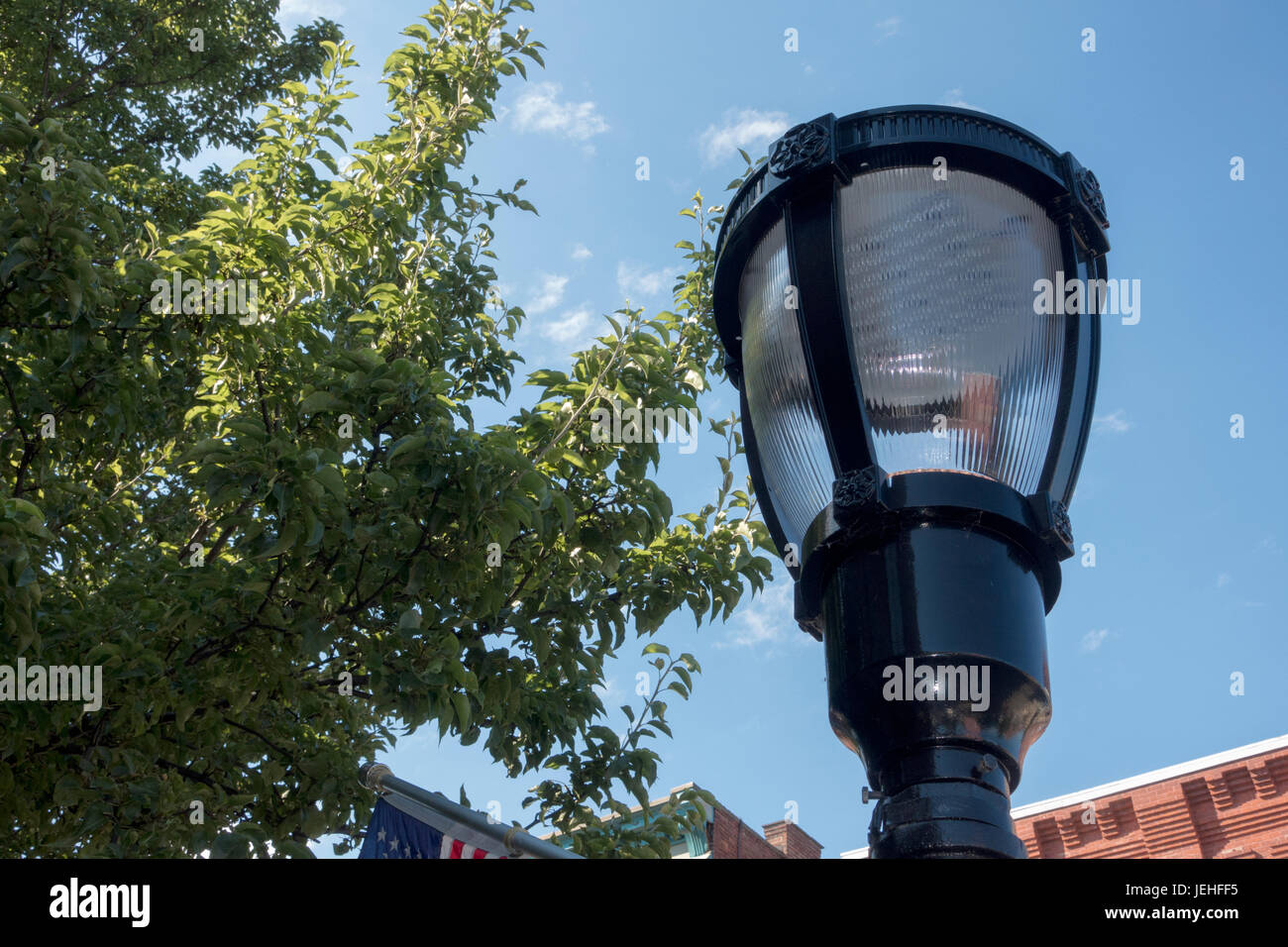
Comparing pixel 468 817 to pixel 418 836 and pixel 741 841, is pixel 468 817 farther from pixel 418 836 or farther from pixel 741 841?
pixel 741 841

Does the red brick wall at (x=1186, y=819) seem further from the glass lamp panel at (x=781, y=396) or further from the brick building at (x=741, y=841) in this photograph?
the glass lamp panel at (x=781, y=396)

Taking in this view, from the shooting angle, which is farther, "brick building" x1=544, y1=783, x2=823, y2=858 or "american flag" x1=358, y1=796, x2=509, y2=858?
"brick building" x1=544, y1=783, x2=823, y2=858

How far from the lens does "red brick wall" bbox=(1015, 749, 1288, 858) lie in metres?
15.5

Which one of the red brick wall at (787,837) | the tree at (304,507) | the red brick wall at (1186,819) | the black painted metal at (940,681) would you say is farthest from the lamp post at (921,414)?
the red brick wall at (787,837)

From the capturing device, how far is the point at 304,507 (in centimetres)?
425

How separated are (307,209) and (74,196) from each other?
1.42 metres

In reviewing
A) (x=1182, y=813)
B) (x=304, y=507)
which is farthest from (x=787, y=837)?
(x=304, y=507)

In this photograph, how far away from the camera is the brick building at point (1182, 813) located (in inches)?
611

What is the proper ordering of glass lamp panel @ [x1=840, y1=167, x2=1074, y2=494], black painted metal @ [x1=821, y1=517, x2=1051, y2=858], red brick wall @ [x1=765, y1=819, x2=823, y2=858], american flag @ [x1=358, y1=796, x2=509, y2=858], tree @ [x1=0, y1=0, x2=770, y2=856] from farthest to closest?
red brick wall @ [x1=765, y1=819, x2=823, y2=858]
tree @ [x1=0, y1=0, x2=770, y2=856]
american flag @ [x1=358, y1=796, x2=509, y2=858]
glass lamp panel @ [x1=840, y1=167, x2=1074, y2=494]
black painted metal @ [x1=821, y1=517, x2=1051, y2=858]

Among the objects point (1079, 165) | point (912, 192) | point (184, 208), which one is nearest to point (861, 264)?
point (912, 192)

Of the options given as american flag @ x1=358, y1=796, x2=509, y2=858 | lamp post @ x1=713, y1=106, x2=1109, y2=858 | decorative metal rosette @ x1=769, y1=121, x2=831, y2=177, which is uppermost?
decorative metal rosette @ x1=769, y1=121, x2=831, y2=177

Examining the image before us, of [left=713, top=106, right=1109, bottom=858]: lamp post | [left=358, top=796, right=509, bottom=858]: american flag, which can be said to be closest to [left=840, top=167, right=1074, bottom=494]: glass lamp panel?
[left=713, top=106, right=1109, bottom=858]: lamp post

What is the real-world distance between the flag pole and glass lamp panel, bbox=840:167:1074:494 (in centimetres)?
97

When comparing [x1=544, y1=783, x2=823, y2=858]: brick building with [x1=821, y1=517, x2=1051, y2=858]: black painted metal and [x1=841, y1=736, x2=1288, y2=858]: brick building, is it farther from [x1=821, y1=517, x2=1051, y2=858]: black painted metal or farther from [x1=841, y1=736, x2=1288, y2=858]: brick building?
[x1=821, y1=517, x2=1051, y2=858]: black painted metal
